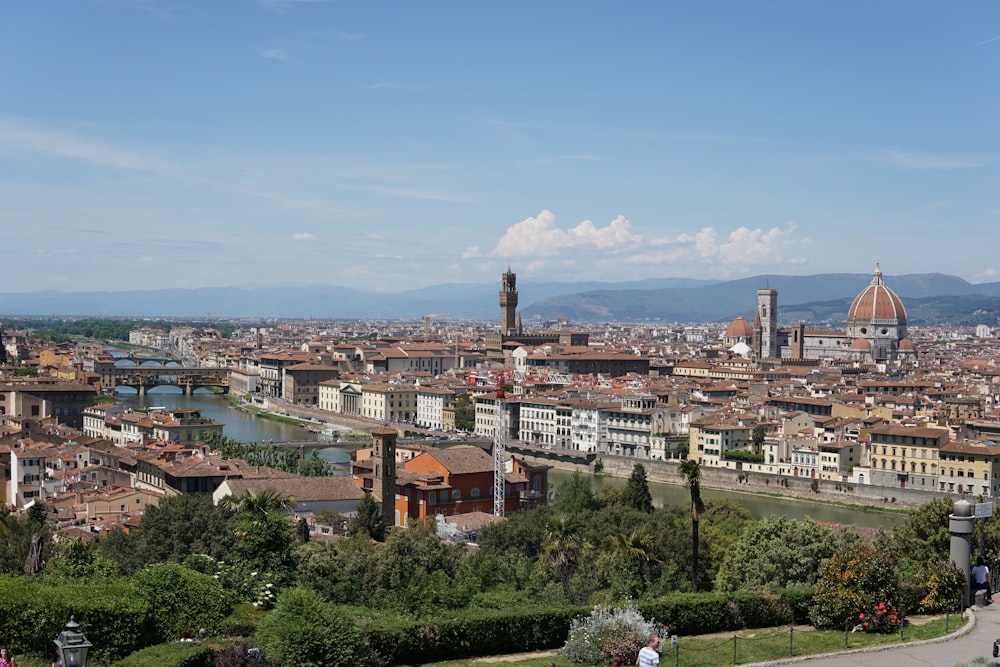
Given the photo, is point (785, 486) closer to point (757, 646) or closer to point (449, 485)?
point (449, 485)

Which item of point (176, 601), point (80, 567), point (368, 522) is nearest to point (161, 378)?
point (368, 522)

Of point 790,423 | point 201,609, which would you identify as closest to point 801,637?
point 201,609

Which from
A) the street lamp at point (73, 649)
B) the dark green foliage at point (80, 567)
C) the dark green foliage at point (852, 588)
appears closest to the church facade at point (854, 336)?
the dark green foliage at point (80, 567)

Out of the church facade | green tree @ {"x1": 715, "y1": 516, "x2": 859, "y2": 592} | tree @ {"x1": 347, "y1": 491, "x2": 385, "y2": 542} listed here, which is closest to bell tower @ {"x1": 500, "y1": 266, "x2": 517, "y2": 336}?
the church facade

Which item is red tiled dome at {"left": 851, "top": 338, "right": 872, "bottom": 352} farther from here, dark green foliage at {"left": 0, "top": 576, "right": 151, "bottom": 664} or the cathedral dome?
dark green foliage at {"left": 0, "top": 576, "right": 151, "bottom": 664}

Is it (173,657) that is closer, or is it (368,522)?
(173,657)
